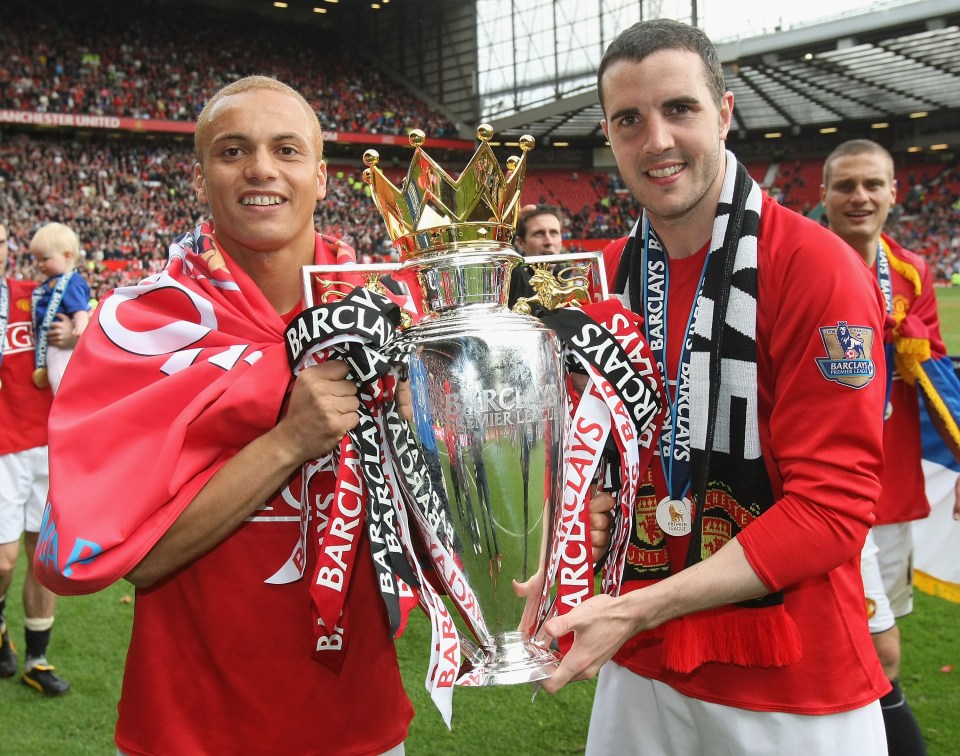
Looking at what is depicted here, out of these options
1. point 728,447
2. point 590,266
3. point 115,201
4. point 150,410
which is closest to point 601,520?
point 728,447

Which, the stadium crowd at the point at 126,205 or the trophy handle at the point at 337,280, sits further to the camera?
the stadium crowd at the point at 126,205

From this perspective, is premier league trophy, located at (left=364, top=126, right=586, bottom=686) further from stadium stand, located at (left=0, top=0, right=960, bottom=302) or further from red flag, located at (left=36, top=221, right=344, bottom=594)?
stadium stand, located at (left=0, top=0, right=960, bottom=302)

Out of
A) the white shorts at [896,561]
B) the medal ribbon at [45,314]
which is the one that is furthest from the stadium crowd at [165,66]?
the white shorts at [896,561]

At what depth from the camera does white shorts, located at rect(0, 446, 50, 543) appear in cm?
421

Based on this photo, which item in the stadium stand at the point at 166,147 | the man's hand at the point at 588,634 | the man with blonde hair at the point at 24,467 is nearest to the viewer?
the man's hand at the point at 588,634

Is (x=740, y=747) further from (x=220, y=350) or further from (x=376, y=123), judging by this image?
(x=376, y=123)

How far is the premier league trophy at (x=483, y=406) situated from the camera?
1470 millimetres

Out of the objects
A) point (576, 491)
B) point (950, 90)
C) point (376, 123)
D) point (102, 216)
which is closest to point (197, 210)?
point (102, 216)

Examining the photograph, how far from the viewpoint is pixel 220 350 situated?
1.66m

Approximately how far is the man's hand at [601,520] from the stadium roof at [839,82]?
2234 centimetres

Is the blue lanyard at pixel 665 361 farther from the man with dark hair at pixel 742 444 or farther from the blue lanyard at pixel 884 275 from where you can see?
the blue lanyard at pixel 884 275

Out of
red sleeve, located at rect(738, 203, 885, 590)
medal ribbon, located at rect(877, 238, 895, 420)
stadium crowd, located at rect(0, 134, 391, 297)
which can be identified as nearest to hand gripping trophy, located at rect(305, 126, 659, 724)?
red sleeve, located at rect(738, 203, 885, 590)

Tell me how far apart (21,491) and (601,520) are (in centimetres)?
361

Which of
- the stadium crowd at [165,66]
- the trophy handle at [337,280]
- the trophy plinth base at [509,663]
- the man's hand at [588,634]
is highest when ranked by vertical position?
the stadium crowd at [165,66]
